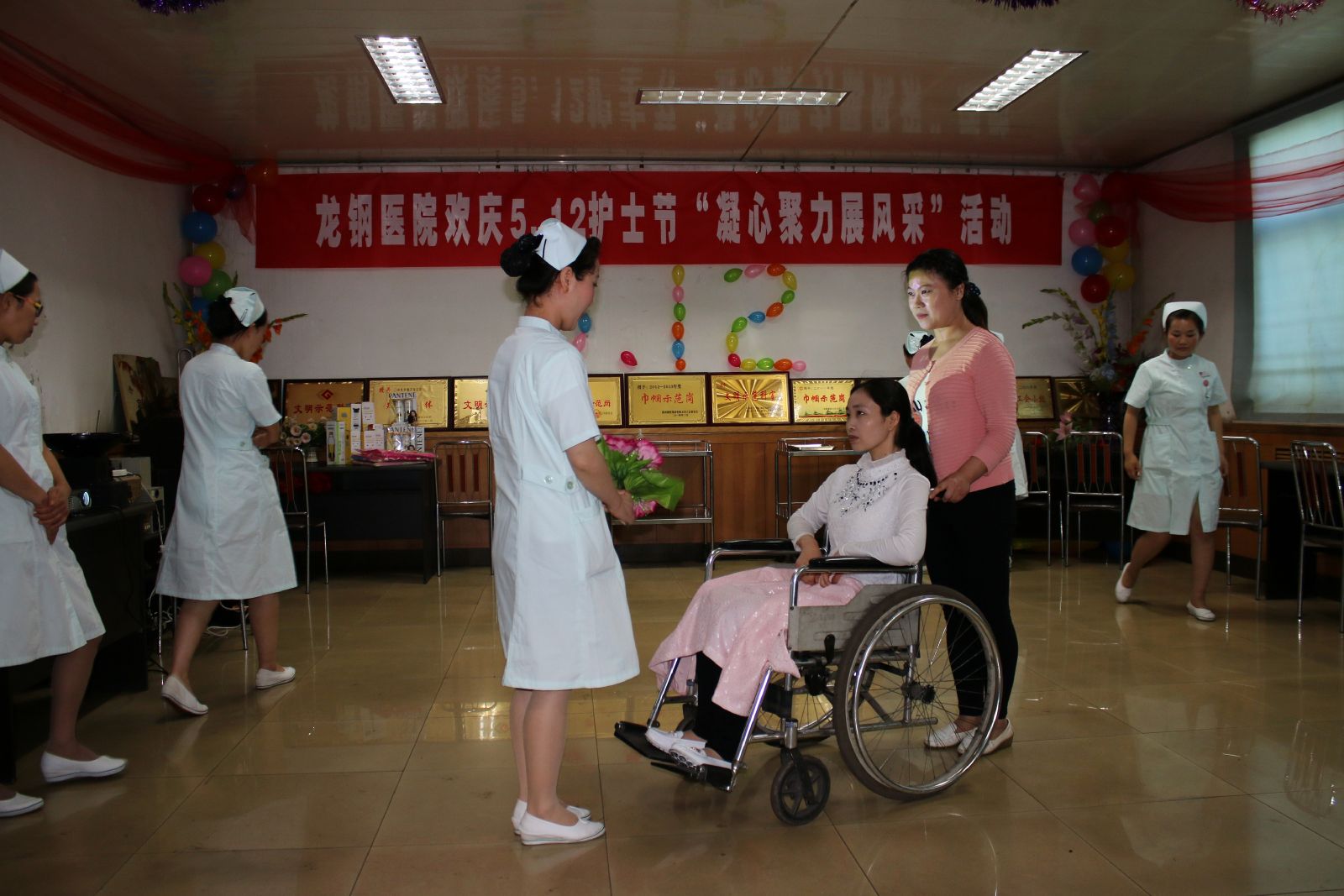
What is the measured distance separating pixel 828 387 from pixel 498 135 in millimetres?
2870

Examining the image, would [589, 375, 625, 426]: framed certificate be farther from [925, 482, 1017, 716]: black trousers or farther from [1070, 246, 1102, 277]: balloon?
[925, 482, 1017, 716]: black trousers

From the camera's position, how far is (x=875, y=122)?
6.27 metres

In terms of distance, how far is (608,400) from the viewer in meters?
7.03

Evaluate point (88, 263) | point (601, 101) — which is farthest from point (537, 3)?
point (88, 263)

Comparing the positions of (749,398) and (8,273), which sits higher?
(8,273)

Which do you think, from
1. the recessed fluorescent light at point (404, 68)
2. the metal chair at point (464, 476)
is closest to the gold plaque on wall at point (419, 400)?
the metal chair at point (464, 476)

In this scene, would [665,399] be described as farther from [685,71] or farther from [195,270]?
[195,270]

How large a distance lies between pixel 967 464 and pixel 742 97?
3727mm

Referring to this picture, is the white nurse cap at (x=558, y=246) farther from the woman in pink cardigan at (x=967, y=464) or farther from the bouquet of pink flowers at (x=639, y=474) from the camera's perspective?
the woman in pink cardigan at (x=967, y=464)

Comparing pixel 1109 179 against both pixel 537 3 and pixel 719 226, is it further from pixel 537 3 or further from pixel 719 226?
pixel 537 3

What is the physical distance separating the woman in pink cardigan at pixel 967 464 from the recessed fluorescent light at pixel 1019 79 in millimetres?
2979

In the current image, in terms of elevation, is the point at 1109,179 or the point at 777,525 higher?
the point at 1109,179

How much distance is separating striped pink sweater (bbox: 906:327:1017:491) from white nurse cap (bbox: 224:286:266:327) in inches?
89.3

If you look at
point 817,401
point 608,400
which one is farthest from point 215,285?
point 817,401
